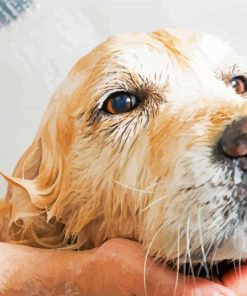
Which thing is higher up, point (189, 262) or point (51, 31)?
point (51, 31)

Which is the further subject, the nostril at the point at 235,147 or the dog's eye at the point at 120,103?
the dog's eye at the point at 120,103

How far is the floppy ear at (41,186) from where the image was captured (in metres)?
0.85

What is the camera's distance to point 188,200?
2.24ft

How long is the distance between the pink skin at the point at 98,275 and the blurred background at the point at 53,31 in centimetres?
24

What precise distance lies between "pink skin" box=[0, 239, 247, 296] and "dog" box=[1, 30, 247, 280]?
0.03m

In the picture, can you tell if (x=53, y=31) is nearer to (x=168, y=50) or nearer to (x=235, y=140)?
(x=168, y=50)

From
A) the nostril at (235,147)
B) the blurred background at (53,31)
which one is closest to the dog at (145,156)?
the nostril at (235,147)

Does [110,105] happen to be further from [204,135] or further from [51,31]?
[51,31]

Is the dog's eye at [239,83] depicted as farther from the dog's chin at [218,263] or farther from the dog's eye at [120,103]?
the dog's chin at [218,263]

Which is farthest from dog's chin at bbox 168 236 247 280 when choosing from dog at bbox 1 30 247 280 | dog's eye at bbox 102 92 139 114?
dog's eye at bbox 102 92 139 114

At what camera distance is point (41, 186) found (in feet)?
2.85

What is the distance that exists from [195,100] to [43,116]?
0.92 feet

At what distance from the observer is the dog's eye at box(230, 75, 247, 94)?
2.88 ft

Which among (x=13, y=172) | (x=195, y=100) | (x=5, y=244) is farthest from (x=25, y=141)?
(x=195, y=100)
